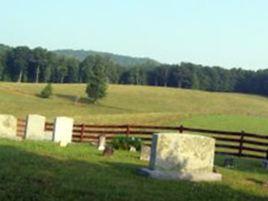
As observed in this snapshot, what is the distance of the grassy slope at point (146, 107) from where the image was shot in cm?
6538

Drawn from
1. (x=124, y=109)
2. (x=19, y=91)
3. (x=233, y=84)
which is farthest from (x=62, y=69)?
(x=124, y=109)

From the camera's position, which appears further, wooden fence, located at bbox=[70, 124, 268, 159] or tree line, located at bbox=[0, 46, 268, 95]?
tree line, located at bbox=[0, 46, 268, 95]

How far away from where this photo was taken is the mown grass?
13266 mm

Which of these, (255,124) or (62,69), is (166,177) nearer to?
(255,124)

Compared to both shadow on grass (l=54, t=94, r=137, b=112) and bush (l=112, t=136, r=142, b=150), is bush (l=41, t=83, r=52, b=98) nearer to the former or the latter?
shadow on grass (l=54, t=94, r=137, b=112)

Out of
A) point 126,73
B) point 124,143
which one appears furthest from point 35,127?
point 126,73

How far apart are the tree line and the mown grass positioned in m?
140

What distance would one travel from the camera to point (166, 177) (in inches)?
706

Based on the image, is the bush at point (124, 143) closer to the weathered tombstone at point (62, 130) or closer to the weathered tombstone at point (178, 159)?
the weathered tombstone at point (62, 130)

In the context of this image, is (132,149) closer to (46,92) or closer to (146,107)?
(146,107)

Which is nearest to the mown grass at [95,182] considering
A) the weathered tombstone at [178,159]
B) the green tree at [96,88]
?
the weathered tombstone at [178,159]

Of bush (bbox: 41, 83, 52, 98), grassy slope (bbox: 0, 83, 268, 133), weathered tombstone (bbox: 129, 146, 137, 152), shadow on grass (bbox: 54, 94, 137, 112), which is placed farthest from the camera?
bush (bbox: 41, 83, 52, 98)

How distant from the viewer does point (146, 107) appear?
10350cm

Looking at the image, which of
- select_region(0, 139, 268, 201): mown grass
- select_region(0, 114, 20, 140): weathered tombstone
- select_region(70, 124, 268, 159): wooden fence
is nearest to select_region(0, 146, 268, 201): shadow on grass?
select_region(0, 139, 268, 201): mown grass
